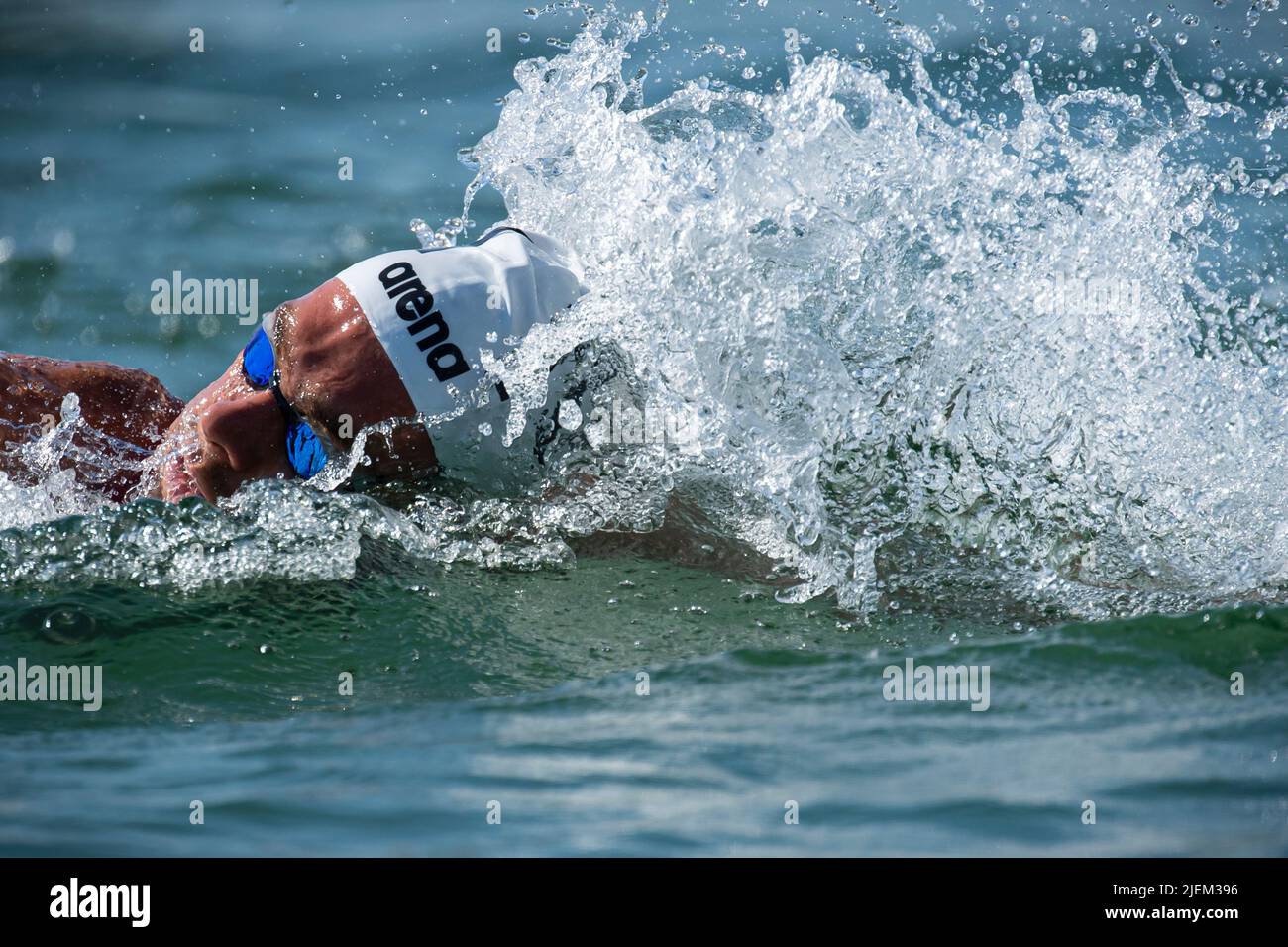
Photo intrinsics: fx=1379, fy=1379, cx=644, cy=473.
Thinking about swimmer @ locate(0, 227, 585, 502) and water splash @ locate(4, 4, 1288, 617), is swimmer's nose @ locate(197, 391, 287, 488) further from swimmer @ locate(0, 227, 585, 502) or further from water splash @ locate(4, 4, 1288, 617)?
water splash @ locate(4, 4, 1288, 617)

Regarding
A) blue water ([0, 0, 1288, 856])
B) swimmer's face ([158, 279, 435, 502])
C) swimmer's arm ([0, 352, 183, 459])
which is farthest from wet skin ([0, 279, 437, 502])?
swimmer's arm ([0, 352, 183, 459])

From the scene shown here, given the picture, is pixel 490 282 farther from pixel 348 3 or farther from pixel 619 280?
pixel 348 3

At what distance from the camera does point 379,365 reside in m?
3.11

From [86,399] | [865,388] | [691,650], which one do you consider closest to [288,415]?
[86,399]

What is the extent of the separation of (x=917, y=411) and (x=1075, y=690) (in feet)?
3.53

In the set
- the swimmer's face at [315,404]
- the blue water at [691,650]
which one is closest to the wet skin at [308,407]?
the swimmer's face at [315,404]

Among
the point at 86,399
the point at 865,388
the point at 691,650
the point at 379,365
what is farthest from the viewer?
the point at 86,399

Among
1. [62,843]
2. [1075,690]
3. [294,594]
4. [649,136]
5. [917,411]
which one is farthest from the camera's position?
[649,136]

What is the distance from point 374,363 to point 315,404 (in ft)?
0.55

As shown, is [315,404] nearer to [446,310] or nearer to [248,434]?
[248,434]

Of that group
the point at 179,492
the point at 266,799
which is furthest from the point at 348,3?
the point at 266,799

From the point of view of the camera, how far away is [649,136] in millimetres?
3754

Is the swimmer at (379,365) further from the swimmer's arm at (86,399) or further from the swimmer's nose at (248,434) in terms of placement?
the swimmer's arm at (86,399)

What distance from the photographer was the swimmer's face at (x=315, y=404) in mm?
3121
